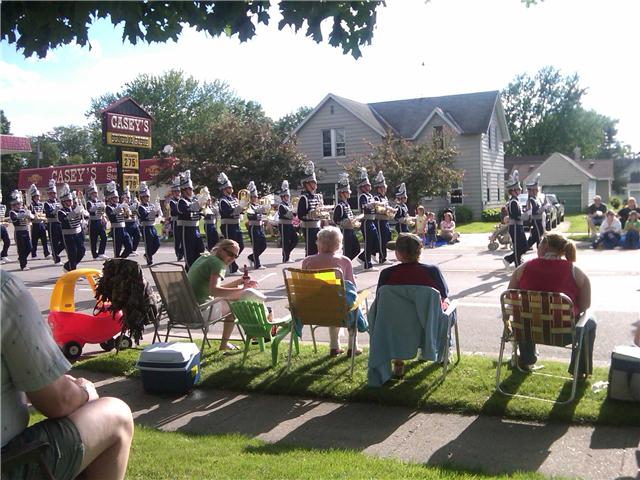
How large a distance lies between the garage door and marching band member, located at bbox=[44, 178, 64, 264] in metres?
42.1

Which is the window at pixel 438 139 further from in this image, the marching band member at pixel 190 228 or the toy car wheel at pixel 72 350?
the toy car wheel at pixel 72 350

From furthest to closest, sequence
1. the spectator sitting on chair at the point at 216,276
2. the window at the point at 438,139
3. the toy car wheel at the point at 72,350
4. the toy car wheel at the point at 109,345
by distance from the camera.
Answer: the window at the point at 438,139
the toy car wheel at the point at 109,345
the toy car wheel at the point at 72,350
the spectator sitting on chair at the point at 216,276

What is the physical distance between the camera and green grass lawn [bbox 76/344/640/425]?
17.2 feet

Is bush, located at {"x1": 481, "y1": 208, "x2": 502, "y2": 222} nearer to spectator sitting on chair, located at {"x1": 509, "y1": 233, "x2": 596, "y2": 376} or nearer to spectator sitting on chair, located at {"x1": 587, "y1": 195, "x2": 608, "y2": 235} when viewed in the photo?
spectator sitting on chair, located at {"x1": 587, "y1": 195, "x2": 608, "y2": 235}

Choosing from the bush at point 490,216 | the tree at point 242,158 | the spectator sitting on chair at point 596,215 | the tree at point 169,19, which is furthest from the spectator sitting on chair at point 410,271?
Result: the bush at point 490,216

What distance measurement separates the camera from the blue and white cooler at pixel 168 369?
20.0 ft

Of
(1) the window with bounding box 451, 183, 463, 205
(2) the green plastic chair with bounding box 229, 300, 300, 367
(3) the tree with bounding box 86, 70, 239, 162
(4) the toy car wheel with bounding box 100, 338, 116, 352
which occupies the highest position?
(3) the tree with bounding box 86, 70, 239, 162

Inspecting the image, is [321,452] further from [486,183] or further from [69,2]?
[486,183]

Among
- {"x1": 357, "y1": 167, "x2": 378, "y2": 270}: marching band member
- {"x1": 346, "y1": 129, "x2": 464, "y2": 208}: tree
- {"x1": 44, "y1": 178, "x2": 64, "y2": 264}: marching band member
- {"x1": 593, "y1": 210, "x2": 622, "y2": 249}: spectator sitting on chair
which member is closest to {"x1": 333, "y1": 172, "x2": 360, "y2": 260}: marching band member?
{"x1": 357, "y1": 167, "x2": 378, "y2": 270}: marching band member

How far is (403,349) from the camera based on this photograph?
587 centimetres

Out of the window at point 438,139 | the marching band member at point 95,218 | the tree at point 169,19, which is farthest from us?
the window at point 438,139

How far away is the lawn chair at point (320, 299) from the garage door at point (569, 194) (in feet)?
163

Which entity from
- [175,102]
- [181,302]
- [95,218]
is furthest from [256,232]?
[175,102]

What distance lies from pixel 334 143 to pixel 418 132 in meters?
4.84
